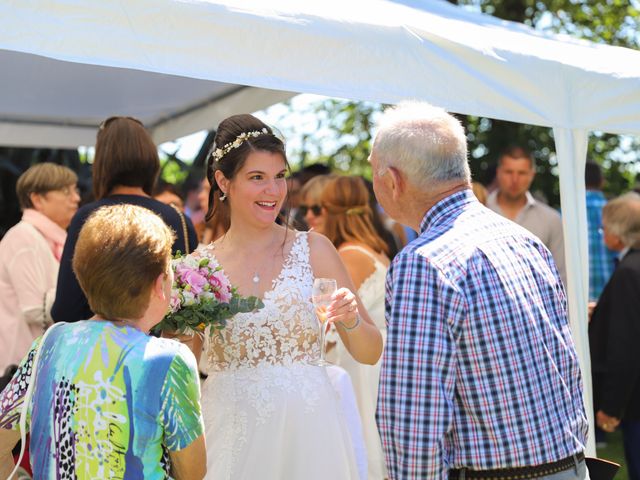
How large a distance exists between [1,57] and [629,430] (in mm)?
4598

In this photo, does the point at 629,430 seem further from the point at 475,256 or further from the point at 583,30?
the point at 583,30

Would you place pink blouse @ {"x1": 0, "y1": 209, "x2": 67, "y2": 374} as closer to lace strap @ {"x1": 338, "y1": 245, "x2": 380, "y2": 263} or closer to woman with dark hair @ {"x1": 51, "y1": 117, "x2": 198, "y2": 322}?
woman with dark hair @ {"x1": 51, "y1": 117, "x2": 198, "y2": 322}

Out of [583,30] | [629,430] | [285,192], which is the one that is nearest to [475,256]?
[285,192]

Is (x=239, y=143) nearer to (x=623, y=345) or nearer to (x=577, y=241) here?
(x=577, y=241)

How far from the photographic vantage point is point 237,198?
364 centimetres

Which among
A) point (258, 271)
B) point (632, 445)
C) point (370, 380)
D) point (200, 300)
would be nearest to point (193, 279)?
point (200, 300)

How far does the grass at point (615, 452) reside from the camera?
22.8 feet

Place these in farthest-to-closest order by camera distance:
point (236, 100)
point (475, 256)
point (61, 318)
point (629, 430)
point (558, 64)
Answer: point (236, 100) < point (629, 430) < point (558, 64) < point (61, 318) < point (475, 256)

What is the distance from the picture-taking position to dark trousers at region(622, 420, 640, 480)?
213 inches

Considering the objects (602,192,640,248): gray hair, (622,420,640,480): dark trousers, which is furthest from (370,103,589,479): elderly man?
(602,192,640,248): gray hair

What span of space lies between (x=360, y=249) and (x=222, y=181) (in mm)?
2188

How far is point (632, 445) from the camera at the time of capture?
18.0 ft

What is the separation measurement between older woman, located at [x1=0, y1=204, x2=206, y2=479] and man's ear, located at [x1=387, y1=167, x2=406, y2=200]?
645 mm

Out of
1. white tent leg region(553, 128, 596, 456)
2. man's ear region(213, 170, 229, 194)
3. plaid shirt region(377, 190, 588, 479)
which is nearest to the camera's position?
plaid shirt region(377, 190, 588, 479)
